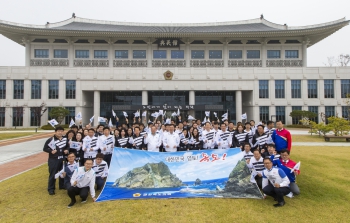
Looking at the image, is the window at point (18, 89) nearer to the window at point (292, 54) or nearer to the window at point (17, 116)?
the window at point (17, 116)

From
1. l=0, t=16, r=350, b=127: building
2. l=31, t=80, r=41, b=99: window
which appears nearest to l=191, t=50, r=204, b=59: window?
l=0, t=16, r=350, b=127: building

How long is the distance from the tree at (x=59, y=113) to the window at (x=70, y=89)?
8.37ft

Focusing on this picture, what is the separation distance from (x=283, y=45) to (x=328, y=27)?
20.0 feet

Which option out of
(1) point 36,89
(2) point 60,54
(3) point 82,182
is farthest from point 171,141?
(2) point 60,54

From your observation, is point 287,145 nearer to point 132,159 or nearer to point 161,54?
point 132,159

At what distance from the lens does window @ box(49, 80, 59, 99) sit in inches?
1150

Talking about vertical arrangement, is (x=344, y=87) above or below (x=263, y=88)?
above

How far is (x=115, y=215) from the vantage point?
181 inches

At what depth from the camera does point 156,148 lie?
7.24 meters

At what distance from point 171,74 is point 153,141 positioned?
75.9 ft

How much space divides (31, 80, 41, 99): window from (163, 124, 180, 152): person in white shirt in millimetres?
29173

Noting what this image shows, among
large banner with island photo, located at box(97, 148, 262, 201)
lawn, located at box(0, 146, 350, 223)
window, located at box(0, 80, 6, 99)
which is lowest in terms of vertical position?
lawn, located at box(0, 146, 350, 223)

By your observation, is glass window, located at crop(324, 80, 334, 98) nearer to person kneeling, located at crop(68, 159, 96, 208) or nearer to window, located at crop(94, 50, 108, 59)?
window, located at crop(94, 50, 108, 59)

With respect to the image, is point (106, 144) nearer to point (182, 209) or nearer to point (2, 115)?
point (182, 209)
